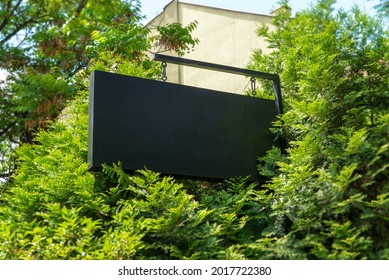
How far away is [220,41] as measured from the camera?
12156mm

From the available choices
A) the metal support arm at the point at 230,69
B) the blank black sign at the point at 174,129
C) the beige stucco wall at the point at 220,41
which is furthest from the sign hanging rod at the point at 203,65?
the beige stucco wall at the point at 220,41

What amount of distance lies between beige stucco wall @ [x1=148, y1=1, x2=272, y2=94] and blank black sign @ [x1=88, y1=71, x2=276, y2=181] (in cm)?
511

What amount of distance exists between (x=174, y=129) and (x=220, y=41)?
294 inches

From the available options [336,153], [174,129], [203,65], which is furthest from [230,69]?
[336,153]

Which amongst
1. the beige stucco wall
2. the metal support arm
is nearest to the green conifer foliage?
the metal support arm

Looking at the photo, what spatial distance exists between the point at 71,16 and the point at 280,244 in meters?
10.6

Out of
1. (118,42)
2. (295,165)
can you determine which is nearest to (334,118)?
(295,165)

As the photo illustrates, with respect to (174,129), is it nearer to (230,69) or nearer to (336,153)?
(230,69)

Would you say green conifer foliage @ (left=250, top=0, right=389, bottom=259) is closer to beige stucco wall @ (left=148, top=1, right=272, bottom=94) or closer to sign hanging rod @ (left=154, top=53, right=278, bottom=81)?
sign hanging rod @ (left=154, top=53, right=278, bottom=81)

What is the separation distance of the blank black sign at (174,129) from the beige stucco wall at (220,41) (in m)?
5.11

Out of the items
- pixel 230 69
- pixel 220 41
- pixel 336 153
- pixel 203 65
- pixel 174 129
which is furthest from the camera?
pixel 220 41

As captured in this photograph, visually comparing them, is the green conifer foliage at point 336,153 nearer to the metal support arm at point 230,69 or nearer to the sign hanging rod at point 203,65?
the metal support arm at point 230,69

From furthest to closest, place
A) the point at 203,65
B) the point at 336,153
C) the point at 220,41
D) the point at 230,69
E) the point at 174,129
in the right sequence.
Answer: the point at 220,41 → the point at 230,69 → the point at 203,65 → the point at 174,129 → the point at 336,153
